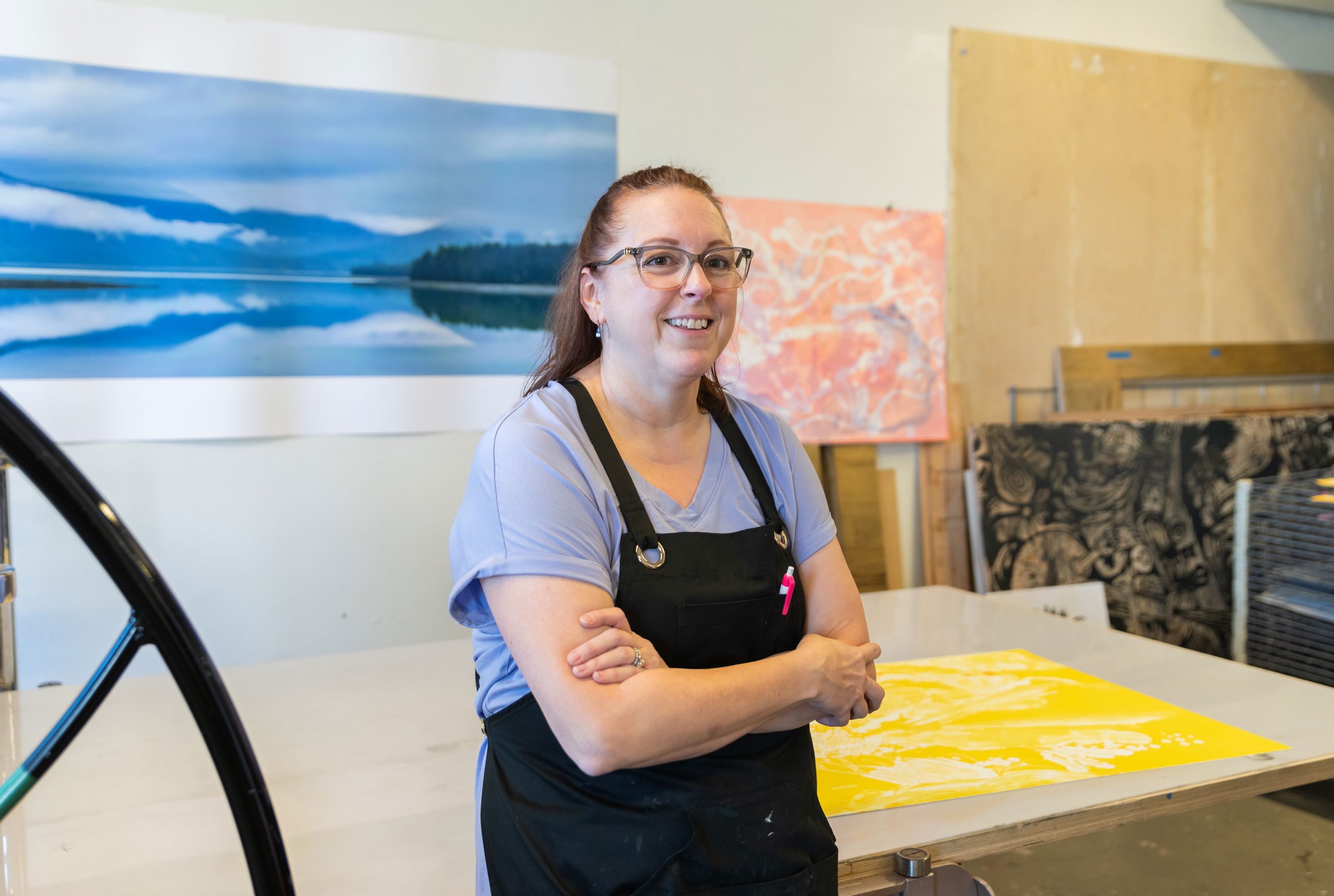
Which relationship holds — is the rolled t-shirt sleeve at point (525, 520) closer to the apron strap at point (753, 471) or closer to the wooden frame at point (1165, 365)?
the apron strap at point (753, 471)

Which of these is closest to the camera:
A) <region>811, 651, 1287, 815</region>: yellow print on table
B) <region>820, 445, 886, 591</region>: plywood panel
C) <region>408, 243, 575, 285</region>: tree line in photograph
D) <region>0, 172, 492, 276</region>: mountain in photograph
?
<region>811, 651, 1287, 815</region>: yellow print on table

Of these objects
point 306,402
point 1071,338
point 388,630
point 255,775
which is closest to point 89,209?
point 306,402

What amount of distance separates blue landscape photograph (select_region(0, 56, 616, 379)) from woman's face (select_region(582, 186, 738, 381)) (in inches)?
79.0

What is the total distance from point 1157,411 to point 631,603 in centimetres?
381

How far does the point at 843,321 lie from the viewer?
3.97m

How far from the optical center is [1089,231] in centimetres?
439

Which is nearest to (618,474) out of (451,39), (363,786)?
(363,786)

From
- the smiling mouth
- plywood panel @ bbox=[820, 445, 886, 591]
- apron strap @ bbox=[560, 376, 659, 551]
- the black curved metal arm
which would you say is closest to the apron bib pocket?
apron strap @ bbox=[560, 376, 659, 551]

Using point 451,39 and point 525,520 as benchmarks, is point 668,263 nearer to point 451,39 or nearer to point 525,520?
point 525,520

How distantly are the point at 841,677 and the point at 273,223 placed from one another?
2.52m

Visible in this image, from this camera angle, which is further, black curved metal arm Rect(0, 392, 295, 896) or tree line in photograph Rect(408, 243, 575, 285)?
tree line in photograph Rect(408, 243, 575, 285)

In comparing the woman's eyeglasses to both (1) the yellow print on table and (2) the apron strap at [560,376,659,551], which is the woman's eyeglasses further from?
(1) the yellow print on table

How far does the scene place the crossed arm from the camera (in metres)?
1.17

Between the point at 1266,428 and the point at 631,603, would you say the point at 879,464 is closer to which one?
the point at 1266,428
